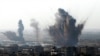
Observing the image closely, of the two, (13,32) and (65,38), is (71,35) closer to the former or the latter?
(65,38)

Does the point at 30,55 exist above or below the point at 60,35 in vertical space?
below

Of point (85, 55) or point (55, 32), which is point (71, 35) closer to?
point (55, 32)

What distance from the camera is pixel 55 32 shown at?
7869cm

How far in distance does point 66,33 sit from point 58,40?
3.00 metres

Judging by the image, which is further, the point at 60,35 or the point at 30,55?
the point at 60,35

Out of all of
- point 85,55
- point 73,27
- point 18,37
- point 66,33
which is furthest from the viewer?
point 18,37

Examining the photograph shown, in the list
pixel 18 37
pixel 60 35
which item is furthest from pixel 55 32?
pixel 18 37

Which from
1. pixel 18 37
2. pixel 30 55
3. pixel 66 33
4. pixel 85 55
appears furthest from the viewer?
pixel 18 37

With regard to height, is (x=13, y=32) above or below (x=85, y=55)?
above

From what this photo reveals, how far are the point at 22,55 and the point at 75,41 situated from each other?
30258 mm

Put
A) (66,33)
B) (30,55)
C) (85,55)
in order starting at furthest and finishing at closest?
(66,33)
(30,55)
(85,55)

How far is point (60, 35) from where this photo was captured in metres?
80.4

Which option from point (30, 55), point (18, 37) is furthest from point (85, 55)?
point (18, 37)

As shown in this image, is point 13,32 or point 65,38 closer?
point 65,38
